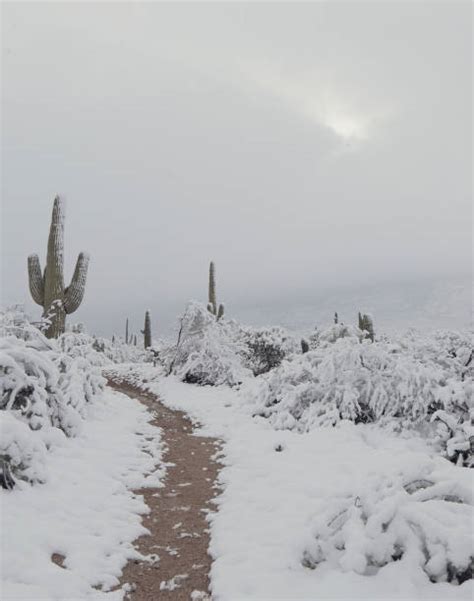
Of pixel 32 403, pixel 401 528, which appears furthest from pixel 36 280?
pixel 401 528

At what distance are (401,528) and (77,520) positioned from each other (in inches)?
131

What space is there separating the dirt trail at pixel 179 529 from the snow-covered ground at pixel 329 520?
19 cm

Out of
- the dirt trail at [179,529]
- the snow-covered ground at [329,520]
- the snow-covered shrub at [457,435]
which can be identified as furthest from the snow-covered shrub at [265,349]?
the snow-covered ground at [329,520]

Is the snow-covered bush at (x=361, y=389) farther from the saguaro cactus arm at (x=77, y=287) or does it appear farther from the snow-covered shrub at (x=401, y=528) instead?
the saguaro cactus arm at (x=77, y=287)

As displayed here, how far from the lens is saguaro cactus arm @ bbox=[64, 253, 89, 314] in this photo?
518 inches

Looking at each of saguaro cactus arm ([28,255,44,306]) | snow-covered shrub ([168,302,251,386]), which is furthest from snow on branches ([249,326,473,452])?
saguaro cactus arm ([28,255,44,306])

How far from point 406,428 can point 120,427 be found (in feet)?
19.0

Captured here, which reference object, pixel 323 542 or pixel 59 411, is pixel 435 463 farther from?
pixel 59 411

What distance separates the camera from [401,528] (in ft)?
12.0

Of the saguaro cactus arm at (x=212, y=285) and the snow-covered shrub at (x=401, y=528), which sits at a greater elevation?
the saguaro cactus arm at (x=212, y=285)

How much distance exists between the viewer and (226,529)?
16.2 ft

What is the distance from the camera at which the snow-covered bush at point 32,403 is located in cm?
501

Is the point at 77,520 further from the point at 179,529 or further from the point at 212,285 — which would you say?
the point at 212,285

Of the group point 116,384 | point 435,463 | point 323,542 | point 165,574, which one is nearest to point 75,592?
point 165,574
